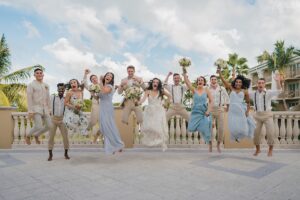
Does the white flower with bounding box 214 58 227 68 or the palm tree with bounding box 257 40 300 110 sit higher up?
the palm tree with bounding box 257 40 300 110

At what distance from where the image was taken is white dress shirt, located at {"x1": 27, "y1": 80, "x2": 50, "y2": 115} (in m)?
6.51

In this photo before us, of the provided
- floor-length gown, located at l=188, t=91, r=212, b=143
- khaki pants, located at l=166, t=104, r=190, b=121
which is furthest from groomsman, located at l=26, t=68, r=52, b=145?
floor-length gown, located at l=188, t=91, r=212, b=143

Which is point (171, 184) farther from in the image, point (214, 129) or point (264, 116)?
point (214, 129)

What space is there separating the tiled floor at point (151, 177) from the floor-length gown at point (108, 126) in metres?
0.38

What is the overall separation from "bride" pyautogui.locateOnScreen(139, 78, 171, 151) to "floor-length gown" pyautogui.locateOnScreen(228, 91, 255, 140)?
→ 1758mm

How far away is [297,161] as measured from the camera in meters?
6.56

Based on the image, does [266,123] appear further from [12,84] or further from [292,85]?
[292,85]

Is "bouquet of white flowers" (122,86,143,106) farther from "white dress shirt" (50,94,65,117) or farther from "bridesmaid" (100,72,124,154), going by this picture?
"white dress shirt" (50,94,65,117)

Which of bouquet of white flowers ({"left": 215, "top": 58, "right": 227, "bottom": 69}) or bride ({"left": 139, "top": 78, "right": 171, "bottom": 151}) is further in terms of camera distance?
bouquet of white flowers ({"left": 215, "top": 58, "right": 227, "bottom": 69})

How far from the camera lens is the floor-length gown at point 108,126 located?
21.2ft

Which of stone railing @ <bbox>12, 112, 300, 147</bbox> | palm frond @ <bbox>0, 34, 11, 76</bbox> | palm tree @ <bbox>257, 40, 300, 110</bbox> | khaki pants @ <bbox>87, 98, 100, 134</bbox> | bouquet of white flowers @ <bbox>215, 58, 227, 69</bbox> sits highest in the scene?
palm tree @ <bbox>257, 40, 300, 110</bbox>

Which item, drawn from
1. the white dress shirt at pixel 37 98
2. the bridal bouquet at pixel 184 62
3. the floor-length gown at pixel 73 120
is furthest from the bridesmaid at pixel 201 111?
the white dress shirt at pixel 37 98

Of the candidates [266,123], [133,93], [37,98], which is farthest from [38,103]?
[266,123]

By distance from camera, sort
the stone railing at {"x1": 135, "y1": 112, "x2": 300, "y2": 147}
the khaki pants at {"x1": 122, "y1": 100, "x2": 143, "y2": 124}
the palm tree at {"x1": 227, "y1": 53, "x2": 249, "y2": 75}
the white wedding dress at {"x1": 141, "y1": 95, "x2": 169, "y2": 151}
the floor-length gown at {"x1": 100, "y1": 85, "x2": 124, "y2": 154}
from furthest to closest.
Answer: the palm tree at {"x1": 227, "y1": 53, "x2": 249, "y2": 75} → the stone railing at {"x1": 135, "y1": 112, "x2": 300, "y2": 147} → the khaki pants at {"x1": 122, "y1": 100, "x2": 143, "y2": 124} → the white wedding dress at {"x1": 141, "y1": 95, "x2": 169, "y2": 151} → the floor-length gown at {"x1": 100, "y1": 85, "x2": 124, "y2": 154}
